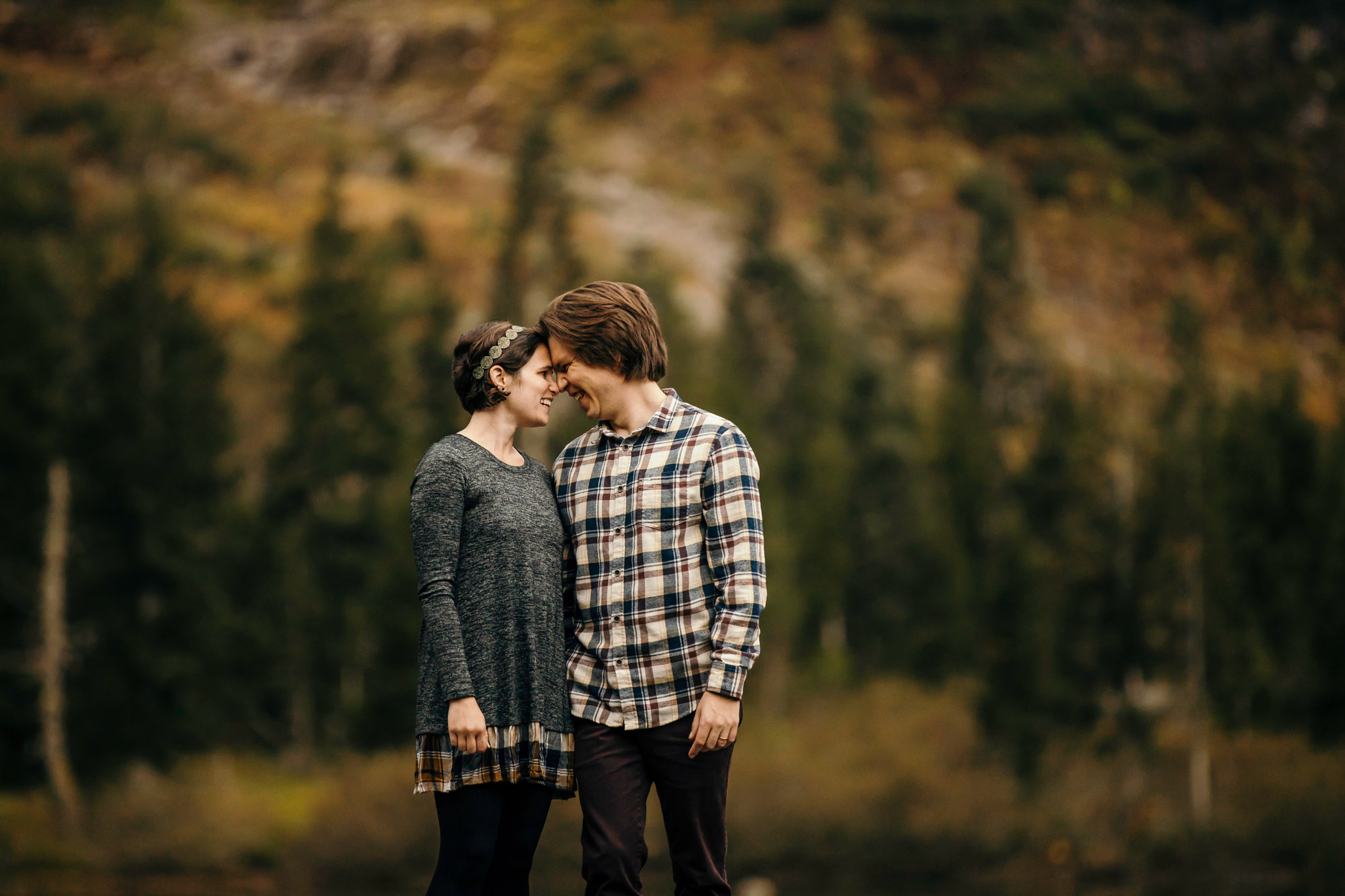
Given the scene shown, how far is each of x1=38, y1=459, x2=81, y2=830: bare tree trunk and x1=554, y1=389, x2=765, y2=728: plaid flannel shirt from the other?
826 inches

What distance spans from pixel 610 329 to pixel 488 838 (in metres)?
1.31

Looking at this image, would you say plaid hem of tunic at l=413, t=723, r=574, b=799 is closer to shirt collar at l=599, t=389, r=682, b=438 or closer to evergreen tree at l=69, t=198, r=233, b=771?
shirt collar at l=599, t=389, r=682, b=438

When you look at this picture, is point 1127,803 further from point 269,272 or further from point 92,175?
point 92,175

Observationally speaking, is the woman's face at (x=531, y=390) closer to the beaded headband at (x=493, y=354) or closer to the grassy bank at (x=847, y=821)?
the beaded headband at (x=493, y=354)

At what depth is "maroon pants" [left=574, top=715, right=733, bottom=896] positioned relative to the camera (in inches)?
124

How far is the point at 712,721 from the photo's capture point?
122 inches

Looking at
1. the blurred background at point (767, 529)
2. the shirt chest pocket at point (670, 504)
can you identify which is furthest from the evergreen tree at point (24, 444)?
the shirt chest pocket at point (670, 504)

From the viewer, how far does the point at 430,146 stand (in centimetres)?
5594

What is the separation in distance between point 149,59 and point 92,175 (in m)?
13.2

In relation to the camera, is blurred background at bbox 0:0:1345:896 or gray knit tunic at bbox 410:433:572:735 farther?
blurred background at bbox 0:0:1345:896

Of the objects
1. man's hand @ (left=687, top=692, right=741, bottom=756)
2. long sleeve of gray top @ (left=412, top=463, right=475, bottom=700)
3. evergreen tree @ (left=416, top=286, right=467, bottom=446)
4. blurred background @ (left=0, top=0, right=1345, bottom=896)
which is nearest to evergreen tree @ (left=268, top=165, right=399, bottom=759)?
blurred background @ (left=0, top=0, right=1345, bottom=896)

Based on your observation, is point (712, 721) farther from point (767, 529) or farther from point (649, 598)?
point (767, 529)

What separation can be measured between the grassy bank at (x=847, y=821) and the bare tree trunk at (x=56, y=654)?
1.09ft

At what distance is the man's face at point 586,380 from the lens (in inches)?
133
